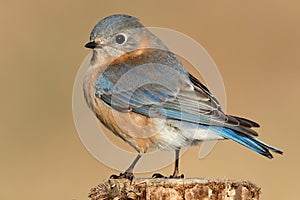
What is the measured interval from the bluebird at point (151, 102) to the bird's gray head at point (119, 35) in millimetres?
11

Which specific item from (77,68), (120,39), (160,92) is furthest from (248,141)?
(77,68)

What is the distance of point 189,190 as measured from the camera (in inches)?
265

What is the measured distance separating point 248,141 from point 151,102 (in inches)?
43.3

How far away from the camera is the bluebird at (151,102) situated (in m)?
7.85

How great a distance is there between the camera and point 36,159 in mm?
11742

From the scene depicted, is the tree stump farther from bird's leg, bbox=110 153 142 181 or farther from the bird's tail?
the bird's tail

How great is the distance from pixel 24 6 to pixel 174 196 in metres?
9.66

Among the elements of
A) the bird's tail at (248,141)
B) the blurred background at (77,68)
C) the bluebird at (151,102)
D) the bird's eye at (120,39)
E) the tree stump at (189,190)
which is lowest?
the tree stump at (189,190)

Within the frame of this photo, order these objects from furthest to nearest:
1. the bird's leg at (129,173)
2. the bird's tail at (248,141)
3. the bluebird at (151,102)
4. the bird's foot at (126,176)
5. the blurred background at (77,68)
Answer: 1. the blurred background at (77,68)
2. the bluebird at (151,102)
3. the bird's tail at (248,141)
4. the bird's leg at (129,173)
5. the bird's foot at (126,176)

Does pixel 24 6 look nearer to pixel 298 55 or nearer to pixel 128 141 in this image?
pixel 298 55

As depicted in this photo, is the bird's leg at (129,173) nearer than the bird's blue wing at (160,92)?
Yes

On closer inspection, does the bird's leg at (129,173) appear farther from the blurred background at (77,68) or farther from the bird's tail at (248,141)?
the bird's tail at (248,141)

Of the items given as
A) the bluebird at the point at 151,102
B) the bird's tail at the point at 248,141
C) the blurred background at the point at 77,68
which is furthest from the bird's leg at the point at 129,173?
the bird's tail at the point at 248,141

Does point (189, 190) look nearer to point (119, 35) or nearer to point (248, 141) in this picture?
point (248, 141)
